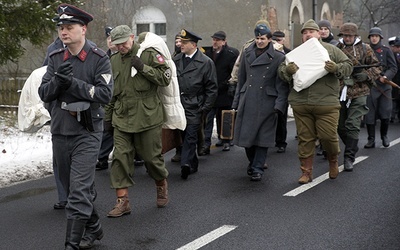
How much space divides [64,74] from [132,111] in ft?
6.36

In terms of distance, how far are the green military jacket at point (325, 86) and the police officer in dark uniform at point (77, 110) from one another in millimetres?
3569

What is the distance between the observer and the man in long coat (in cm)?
954

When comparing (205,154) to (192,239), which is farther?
(205,154)

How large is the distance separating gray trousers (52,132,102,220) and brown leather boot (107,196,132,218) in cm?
127

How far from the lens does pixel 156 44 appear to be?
7.88 m

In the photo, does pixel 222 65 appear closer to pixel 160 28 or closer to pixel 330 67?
pixel 330 67

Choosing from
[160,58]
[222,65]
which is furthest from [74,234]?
[222,65]

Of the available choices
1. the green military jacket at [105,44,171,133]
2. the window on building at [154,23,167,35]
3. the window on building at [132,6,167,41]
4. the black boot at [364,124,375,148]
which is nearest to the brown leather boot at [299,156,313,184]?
the green military jacket at [105,44,171,133]

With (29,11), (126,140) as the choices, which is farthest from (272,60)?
(29,11)

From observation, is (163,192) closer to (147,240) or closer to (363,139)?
(147,240)

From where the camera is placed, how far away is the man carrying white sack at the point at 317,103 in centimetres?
918

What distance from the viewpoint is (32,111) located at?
7938 mm

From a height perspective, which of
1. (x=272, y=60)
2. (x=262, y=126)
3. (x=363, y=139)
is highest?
(x=272, y=60)

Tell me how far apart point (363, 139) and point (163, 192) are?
6.66m
